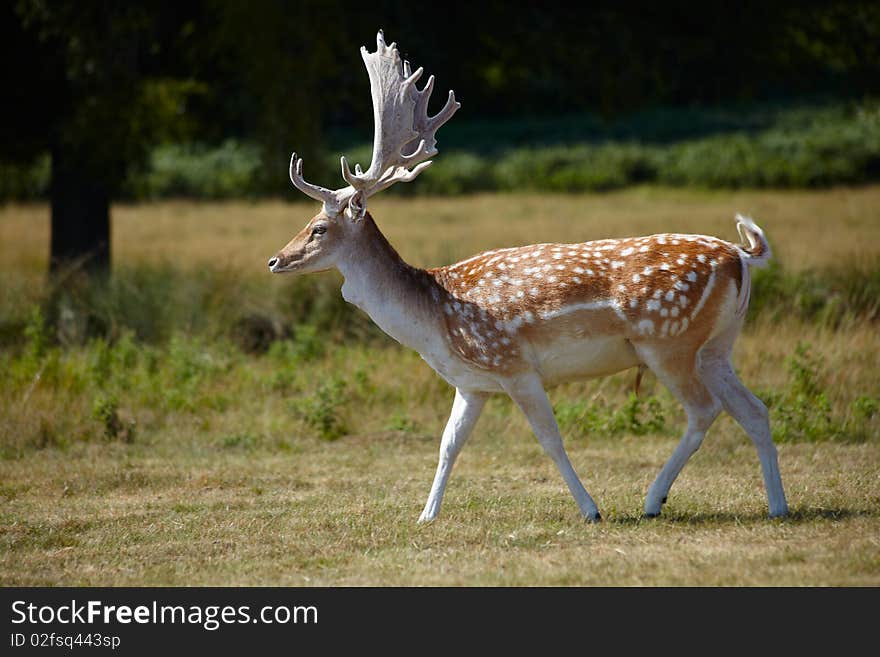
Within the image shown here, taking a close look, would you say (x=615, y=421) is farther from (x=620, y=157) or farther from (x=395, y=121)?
(x=620, y=157)

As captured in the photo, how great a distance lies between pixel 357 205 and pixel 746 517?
2.99 m

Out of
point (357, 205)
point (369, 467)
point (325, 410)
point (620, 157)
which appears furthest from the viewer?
point (620, 157)

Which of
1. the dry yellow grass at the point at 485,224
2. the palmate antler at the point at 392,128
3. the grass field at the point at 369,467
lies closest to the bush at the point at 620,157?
the dry yellow grass at the point at 485,224

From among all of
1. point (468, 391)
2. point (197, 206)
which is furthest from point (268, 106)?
point (197, 206)

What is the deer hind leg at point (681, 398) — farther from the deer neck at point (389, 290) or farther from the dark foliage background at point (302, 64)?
the dark foliage background at point (302, 64)

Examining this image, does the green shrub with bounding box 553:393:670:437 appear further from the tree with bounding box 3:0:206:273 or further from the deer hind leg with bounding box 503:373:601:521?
the tree with bounding box 3:0:206:273

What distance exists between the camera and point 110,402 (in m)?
10.6

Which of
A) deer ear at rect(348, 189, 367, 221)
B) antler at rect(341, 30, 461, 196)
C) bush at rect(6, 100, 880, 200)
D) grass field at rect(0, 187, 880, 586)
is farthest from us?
bush at rect(6, 100, 880, 200)

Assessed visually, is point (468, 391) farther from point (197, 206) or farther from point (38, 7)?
point (197, 206)

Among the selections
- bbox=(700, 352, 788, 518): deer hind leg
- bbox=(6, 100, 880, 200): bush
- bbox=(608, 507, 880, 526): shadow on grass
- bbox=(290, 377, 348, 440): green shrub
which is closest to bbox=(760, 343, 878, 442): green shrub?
bbox=(608, 507, 880, 526): shadow on grass

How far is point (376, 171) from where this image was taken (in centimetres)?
775

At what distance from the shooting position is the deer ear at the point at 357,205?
764cm

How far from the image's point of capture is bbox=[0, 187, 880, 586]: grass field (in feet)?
22.0

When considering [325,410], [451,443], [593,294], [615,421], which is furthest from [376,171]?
[615,421]
